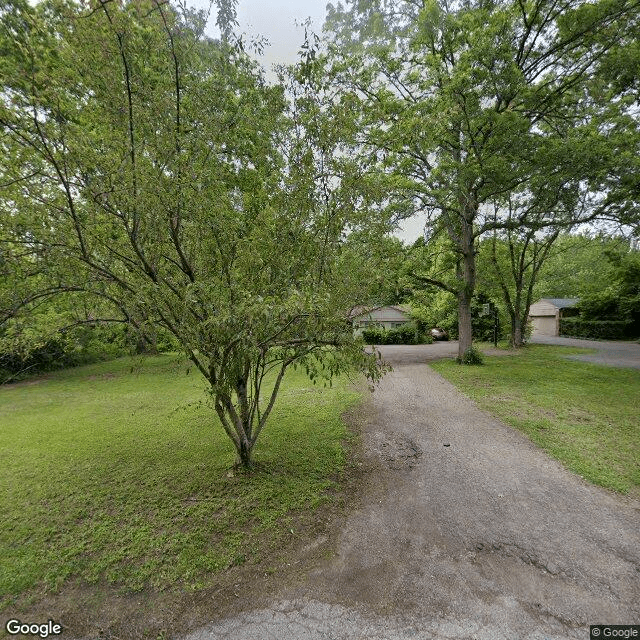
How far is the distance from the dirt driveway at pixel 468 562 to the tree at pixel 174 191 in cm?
153

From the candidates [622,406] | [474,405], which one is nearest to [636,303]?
[622,406]

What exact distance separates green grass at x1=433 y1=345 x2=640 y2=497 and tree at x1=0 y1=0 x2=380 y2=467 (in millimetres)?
3446

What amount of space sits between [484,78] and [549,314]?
2511 cm

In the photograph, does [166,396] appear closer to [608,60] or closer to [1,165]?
[1,165]

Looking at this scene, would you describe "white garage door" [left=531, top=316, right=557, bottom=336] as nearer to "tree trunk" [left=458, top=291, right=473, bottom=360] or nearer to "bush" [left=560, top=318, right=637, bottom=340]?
"bush" [left=560, top=318, right=637, bottom=340]

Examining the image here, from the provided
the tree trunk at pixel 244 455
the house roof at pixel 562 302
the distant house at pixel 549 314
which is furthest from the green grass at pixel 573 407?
the distant house at pixel 549 314

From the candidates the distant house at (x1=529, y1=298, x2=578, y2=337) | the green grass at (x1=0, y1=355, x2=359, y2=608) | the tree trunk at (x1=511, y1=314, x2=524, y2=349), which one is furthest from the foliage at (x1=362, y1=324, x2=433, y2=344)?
the green grass at (x1=0, y1=355, x2=359, y2=608)

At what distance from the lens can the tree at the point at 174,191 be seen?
2.49 metres

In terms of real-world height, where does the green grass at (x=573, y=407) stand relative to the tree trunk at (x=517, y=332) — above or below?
below

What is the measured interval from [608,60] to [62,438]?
14755 mm

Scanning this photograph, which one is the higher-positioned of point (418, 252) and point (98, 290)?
point (418, 252)

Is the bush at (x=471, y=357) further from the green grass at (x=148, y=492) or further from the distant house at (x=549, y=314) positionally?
the distant house at (x=549, y=314)

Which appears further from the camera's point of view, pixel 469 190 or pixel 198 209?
pixel 469 190

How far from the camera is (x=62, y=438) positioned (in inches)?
229
